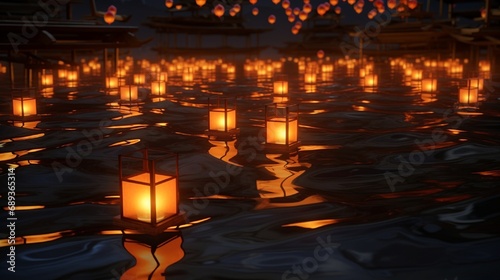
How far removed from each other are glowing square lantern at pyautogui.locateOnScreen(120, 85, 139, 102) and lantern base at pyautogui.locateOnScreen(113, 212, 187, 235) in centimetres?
727

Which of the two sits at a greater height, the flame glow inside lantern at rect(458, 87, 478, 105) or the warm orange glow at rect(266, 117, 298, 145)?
A: the flame glow inside lantern at rect(458, 87, 478, 105)

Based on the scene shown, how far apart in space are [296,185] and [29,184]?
2.26 meters

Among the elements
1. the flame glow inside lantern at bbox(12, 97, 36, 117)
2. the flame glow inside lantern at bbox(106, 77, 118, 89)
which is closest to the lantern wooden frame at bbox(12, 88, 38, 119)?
the flame glow inside lantern at bbox(12, 97, 36, 117)

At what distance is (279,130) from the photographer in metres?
6.04

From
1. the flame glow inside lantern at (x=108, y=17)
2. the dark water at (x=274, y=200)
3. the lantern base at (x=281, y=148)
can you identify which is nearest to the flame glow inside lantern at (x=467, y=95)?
the dark water at (x=274, y=200)

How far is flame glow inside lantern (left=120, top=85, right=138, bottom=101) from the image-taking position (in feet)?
35.0

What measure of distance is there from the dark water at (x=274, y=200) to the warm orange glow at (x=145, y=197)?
16cm

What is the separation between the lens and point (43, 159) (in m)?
5.57

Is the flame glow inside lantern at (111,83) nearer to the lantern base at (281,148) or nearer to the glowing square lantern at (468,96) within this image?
the glowing square lantern at (468,96)

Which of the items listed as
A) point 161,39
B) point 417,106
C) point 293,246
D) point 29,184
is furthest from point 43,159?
point 161,39

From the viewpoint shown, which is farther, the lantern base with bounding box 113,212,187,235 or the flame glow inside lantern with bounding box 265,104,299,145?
the flame glow inside lantern with bounding box 265,104,299,145

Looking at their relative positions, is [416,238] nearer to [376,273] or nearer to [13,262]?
[376,273]

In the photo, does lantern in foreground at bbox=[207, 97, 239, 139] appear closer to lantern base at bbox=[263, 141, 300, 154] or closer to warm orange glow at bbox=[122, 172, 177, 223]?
lantern base at bbox=[263, 141, 300, 154]

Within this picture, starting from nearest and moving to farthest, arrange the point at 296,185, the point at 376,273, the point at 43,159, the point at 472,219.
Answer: the point at 376,273
the point at 472,219
the point at 296,185
the point at 43,159
